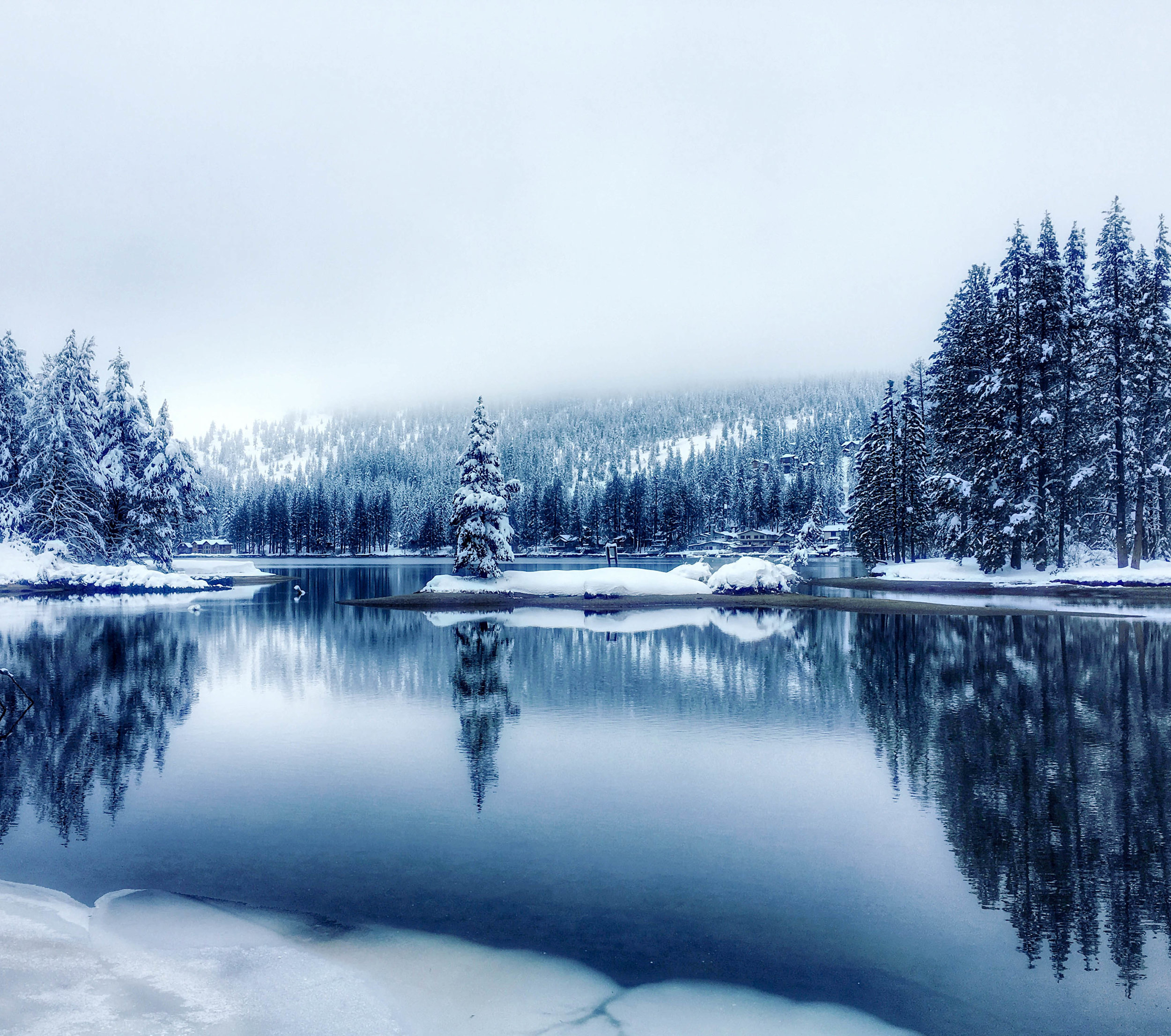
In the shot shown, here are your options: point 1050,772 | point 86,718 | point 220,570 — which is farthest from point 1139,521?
point 220,570

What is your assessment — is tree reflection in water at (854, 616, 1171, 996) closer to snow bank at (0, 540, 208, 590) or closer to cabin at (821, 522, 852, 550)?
snow bank at (0, 540, 208, 590)

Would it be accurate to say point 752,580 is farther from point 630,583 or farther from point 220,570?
point 220,570

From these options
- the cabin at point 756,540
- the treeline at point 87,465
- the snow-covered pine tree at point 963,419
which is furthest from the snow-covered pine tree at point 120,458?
the cabin at point 756,540

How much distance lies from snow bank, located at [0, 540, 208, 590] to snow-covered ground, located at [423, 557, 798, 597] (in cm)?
2345

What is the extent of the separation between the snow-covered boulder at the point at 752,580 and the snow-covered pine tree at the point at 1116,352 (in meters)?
18.3

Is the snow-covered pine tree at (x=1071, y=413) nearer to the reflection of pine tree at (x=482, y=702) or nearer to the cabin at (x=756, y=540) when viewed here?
the reflection of pine tree at (x=482, y=702)

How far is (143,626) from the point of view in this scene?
3375cm

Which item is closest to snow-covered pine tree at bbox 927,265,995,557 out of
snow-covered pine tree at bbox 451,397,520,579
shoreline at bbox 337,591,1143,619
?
shoreline at bbox 337,591,1143,619

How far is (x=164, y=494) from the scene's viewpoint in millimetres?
62719

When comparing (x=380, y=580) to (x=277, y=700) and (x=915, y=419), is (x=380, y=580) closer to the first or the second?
(x=915, y=419)

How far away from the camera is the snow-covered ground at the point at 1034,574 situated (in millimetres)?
42594

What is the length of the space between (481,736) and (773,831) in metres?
6.21

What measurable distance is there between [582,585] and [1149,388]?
3310 centimetres

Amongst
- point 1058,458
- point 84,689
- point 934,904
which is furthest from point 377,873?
point 1058,458
